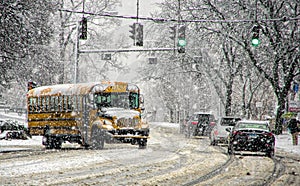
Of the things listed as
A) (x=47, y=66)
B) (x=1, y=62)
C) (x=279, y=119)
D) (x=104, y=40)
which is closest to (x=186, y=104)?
(x=104, y=40)

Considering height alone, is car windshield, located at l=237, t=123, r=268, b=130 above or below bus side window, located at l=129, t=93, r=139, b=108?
below

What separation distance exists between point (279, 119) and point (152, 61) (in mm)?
9396

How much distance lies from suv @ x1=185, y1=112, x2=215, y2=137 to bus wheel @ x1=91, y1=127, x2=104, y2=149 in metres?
13.8

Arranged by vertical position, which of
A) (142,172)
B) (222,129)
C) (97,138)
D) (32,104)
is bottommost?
(142,172)

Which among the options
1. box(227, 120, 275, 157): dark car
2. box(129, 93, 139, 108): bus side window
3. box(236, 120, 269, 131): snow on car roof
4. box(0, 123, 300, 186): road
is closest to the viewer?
box(0, 123, 300, 186): road

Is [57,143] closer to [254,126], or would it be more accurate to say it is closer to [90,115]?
[90,115]

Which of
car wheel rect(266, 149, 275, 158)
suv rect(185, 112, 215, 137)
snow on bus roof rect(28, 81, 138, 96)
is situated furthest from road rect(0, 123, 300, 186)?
suv rect(185, 112, 215, 137)

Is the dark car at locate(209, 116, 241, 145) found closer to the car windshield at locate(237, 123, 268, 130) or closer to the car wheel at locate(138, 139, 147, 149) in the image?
the car wheel at locate(138, 139, 147, 149)

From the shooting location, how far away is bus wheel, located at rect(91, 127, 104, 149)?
25.8m

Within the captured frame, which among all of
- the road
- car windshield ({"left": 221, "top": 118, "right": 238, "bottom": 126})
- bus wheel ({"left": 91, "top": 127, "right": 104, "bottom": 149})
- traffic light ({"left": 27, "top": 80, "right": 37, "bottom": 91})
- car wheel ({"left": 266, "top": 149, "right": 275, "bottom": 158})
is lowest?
car wheel ({"left": 266, "top": 149, "right": 275, "bottom": 158})

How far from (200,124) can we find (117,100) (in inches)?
524

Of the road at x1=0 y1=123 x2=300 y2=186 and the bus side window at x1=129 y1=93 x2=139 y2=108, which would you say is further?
the bus side window at x1=129 y1=93 x2=139 y2=108

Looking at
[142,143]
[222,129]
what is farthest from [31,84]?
[222,129]

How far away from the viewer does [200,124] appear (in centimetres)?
3953
